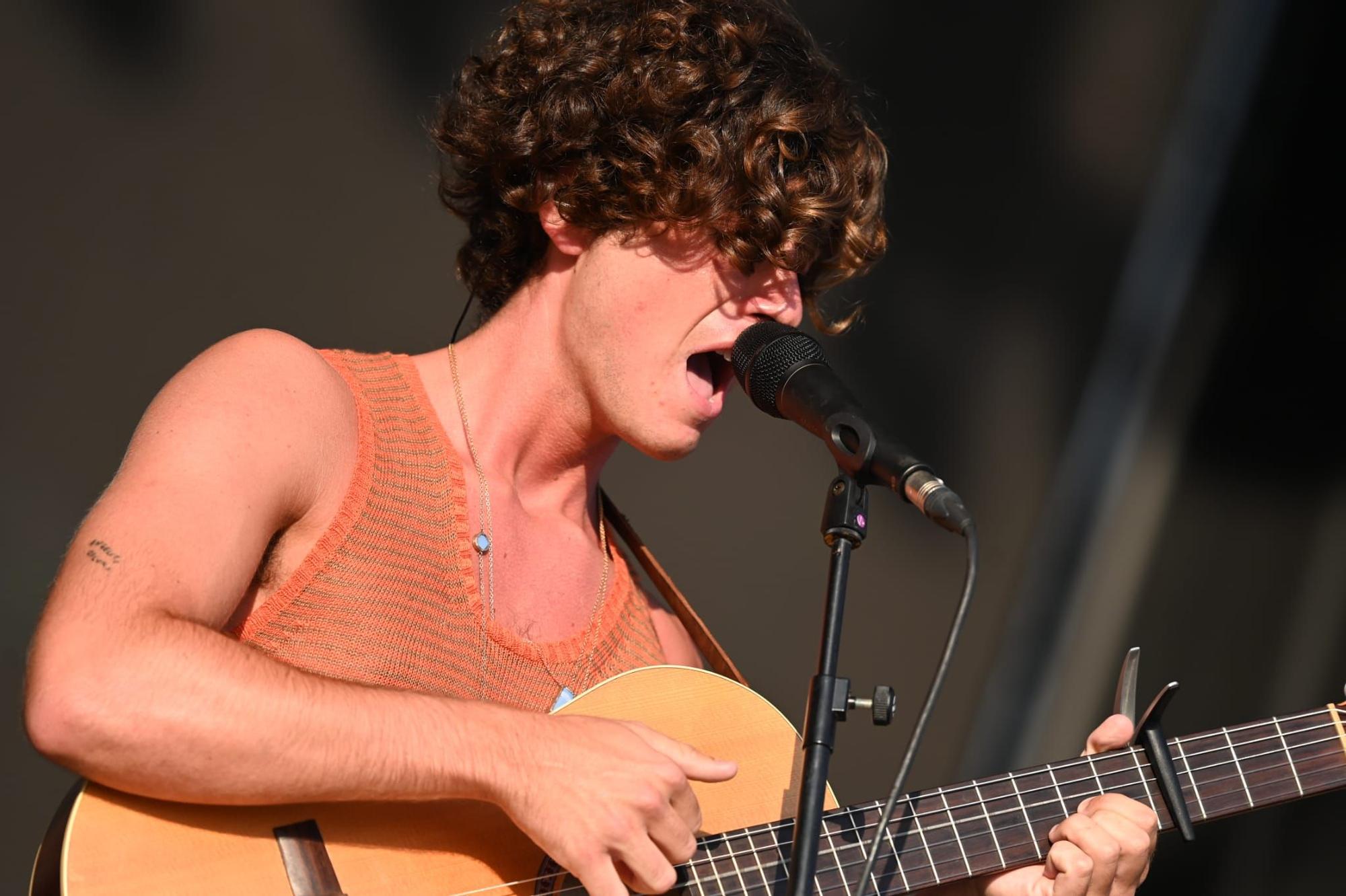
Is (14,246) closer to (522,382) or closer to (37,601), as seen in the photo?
(37,601)

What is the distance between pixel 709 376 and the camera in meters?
1.98

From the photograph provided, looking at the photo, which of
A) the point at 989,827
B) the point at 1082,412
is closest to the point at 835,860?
the point at 989,827

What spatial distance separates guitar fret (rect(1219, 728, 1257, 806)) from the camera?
1704 mm

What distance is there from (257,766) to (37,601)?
40.2 inches

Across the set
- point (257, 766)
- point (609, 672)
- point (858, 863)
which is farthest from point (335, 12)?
point (858, 863)

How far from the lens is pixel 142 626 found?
125 cm

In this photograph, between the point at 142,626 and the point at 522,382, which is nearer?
the point at 142,626

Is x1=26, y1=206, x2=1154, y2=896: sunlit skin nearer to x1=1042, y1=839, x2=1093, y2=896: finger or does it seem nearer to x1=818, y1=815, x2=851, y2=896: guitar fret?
x1=1042, y1=839, x2=1093, y2=896: finger

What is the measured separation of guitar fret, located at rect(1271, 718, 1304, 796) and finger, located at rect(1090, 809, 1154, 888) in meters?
0.27

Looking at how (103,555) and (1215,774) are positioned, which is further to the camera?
(1215,774)

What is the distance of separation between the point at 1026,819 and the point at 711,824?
0.45m

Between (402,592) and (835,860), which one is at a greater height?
(402,592)

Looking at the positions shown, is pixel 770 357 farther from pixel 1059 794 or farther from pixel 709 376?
pixel 1059 794

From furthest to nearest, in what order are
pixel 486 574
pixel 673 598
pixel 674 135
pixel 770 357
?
1. pixel 673 598
2. pixel 674 135
3. pixel 486 574
4. pixel 770 357
